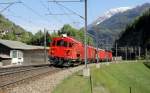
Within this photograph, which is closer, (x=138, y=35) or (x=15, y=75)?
(x=15, y=75)

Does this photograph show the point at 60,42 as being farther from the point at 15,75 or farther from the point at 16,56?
the point at 16,56

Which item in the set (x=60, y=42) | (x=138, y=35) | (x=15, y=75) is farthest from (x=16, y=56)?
(x=138, y=35)

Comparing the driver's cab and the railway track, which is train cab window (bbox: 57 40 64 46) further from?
the driver's cab

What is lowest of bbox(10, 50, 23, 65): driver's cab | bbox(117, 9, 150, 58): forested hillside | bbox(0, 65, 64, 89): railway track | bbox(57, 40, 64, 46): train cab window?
bbox(0, 65, 64, 89): railway track

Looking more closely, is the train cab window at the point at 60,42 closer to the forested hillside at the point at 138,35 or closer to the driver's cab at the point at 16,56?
the driver's cab at the point at 16,56

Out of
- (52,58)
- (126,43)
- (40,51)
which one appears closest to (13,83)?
(52,58)

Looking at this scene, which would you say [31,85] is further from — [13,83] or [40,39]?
[40,39]

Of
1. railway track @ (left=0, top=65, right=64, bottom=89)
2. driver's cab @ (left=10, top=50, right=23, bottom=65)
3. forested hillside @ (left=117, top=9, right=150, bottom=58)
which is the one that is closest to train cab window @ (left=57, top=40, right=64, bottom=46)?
railway track @ (left=0, top=65, right=64, bottom=89)

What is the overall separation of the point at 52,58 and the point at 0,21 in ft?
354

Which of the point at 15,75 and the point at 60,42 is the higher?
the point at 60,42

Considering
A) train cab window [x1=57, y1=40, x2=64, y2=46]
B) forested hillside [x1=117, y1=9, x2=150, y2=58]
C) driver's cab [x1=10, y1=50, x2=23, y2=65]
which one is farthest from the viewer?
forested hillside [x1=117, y1=9, x2=150, y2=58]

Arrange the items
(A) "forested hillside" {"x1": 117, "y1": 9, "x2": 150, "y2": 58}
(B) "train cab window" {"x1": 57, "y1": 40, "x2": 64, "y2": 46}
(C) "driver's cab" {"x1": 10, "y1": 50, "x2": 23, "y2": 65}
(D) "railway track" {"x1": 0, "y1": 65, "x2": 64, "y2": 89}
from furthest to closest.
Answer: (A) "forested hillside" {"x1": 117, "y1": 9, "x2": 150, "y2": 58}, (C) "driver's cab" {"x1": 10, "y1": 50, "x2": 23, "y2": 65}, (B) "train cab window" {"x1": 57, "y1": 40, "x2": 64, "y2": 46}, (D) "railway track" {"x1": 0, "y1": 65, "x2": 64, "y2": 89}

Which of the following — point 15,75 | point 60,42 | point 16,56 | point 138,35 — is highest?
point 138,35

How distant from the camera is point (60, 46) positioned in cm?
4959
